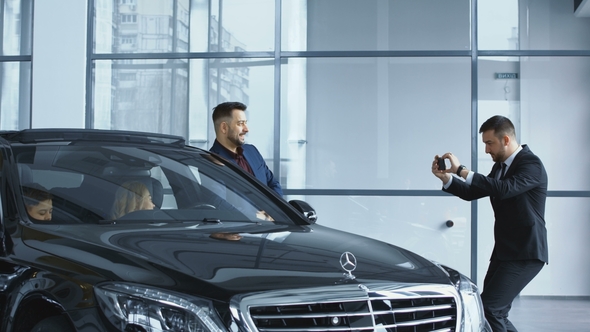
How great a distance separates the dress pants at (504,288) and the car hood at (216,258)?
176cm

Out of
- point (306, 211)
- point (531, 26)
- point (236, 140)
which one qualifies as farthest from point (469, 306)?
point (531, 26)

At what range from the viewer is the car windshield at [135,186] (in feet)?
12.1

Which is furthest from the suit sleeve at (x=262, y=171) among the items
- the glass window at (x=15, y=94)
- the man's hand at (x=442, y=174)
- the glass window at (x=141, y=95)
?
the glass window at (x=15, y=94)

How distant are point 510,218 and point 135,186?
2.65m

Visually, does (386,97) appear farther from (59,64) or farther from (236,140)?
(59,64)

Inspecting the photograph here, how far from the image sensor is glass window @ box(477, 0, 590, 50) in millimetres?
9453

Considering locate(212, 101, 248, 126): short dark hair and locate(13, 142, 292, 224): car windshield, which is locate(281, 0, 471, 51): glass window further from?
locate(13, 142, 292, 224): car windshield

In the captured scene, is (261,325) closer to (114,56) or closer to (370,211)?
(370,211)

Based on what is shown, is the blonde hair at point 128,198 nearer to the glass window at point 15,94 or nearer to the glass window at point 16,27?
the glass window at point 15,94

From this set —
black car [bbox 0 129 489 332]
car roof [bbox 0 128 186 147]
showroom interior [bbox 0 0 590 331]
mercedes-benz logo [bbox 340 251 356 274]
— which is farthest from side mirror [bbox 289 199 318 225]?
showroom interior [bbox 0 0 590 331]

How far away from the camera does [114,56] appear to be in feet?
32.1

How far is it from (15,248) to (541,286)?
7.62 m

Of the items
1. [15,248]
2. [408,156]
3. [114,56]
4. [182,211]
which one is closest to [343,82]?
[408,156]

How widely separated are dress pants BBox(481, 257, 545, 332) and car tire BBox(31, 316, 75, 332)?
309 centimetres
